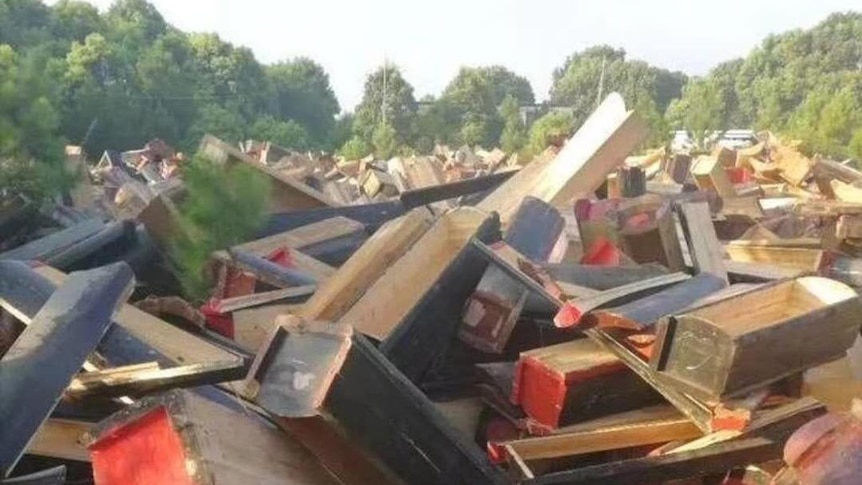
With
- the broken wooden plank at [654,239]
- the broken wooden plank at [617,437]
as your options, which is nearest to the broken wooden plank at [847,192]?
the broken wooden plank at [654,239]

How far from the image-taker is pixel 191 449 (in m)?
2.15

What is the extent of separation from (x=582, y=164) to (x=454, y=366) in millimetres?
2737

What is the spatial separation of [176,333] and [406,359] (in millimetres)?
873

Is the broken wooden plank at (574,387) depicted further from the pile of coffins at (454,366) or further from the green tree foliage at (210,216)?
the green tree foliage at (210,216)

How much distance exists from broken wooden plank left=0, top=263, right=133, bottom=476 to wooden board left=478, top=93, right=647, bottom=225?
9.16ft

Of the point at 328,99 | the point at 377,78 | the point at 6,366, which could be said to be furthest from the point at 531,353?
the point at 328,99

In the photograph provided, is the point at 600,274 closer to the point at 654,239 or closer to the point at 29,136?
the point at 654,239

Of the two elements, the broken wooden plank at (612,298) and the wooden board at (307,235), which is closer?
the broken wooden plank at (612,298)

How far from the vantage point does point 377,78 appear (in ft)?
171

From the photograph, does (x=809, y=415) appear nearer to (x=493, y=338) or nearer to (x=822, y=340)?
(x=822, y=340)

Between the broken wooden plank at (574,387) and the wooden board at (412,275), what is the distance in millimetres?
532

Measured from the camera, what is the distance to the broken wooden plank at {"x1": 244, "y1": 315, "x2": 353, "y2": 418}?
225 centimetres

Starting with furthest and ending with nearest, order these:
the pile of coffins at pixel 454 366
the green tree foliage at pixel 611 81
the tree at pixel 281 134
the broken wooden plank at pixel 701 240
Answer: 1. the green tree foliage at pixel 611 81
2. the tree at pixel 281 134
3. the broken wooden plank at pixel 701 240
4. the pile of coffins at pixel 454 366

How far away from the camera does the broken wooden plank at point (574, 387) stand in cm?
282
